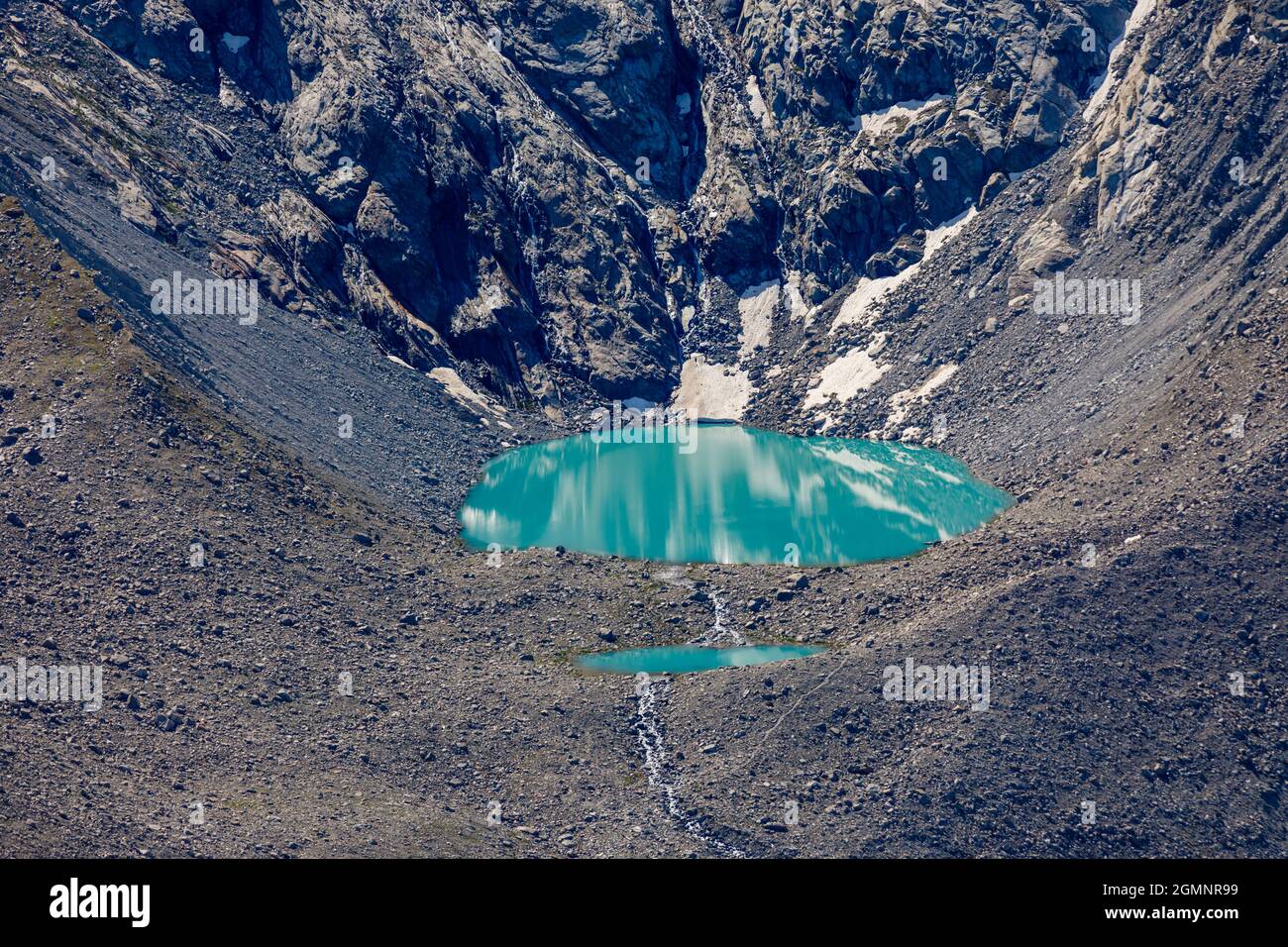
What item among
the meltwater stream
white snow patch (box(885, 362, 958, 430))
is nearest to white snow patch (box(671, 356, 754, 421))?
the meltwater stream

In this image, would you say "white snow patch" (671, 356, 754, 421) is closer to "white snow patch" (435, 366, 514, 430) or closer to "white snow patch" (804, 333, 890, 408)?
"white snow patch" (804, 333, 890, 408)

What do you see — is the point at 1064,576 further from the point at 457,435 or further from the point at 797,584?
the point at 457,435

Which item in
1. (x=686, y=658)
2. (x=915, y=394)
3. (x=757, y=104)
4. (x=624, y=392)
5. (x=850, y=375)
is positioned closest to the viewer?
(x=686, y=658)

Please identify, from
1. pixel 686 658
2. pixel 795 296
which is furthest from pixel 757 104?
pixel 686 658

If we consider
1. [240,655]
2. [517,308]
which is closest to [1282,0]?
[517,308]

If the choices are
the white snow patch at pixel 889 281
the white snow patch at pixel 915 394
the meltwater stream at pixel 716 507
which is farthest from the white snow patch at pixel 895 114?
the meltwater stream at pixel 716 507

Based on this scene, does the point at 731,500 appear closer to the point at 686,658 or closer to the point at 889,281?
the point at 686,658
